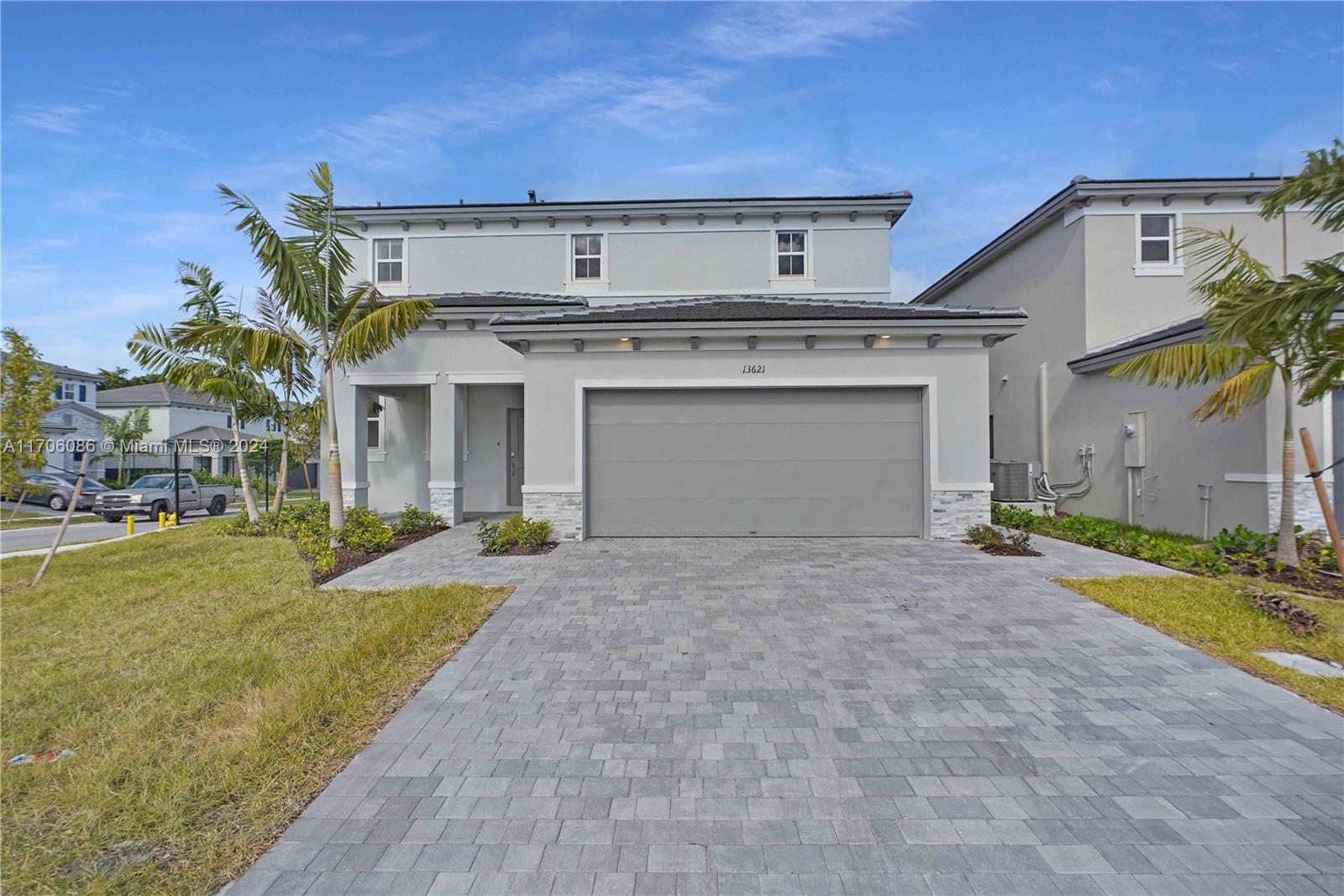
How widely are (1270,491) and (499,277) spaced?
1615cm

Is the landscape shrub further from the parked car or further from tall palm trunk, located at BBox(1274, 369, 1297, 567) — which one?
the parked car

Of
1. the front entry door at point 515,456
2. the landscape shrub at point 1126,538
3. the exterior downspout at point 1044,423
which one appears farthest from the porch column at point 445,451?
the exterior downspout at point 1044,423

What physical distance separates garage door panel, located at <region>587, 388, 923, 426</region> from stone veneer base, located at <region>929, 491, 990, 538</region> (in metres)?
1.44

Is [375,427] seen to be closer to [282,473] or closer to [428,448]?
[428,448]

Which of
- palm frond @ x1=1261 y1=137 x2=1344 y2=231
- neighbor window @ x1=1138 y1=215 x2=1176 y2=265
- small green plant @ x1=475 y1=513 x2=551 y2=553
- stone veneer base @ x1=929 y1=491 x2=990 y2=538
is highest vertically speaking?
neighbor window @ x1=1138 y1=215 x2=1176 y2=265

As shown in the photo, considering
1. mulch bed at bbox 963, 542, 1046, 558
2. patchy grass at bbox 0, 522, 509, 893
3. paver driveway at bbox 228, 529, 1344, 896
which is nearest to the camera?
paver driveway at bbox 228, 529, 1344, 896

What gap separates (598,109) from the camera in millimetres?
12711

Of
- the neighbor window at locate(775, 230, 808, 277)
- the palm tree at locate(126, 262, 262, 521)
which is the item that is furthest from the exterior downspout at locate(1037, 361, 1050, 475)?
the palm tree at locate(126, 262, 262, 521)

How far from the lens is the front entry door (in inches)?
559

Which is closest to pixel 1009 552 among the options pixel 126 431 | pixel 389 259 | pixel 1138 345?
pixel 1138 345

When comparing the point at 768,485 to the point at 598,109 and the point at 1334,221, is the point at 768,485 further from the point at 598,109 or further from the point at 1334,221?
the point at 598,109

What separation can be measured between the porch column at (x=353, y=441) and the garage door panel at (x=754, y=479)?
20.1 feet

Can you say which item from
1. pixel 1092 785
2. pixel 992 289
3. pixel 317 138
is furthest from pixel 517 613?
pixel 992 289

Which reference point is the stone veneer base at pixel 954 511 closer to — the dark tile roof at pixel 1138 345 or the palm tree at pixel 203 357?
the dark tile roof at pixel 1138 345
